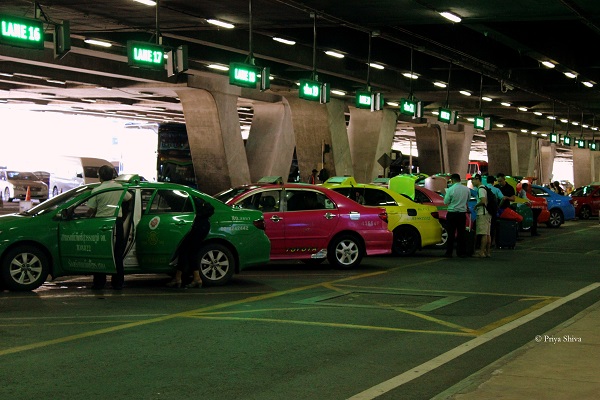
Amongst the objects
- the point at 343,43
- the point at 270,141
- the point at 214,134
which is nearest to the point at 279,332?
the point at 343,43

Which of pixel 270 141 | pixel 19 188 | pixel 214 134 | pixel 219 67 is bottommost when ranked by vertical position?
pixel 19 188

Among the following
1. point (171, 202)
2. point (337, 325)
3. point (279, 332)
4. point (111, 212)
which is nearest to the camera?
point (279, 332)

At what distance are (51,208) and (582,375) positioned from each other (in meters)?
8.70

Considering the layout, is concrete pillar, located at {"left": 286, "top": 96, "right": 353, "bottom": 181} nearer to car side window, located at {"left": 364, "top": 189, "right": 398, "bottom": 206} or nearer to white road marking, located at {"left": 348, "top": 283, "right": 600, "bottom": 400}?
car side window, located at {"left": 364, "top": 189, "right": 398, "bottom": 206}

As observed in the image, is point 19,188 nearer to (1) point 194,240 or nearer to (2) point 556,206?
(2) point 556,206

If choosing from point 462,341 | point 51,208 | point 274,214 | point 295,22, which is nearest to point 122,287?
point 51,208

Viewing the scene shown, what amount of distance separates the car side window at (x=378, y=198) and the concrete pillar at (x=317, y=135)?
79.0ft

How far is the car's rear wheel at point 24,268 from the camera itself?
43.3 feet

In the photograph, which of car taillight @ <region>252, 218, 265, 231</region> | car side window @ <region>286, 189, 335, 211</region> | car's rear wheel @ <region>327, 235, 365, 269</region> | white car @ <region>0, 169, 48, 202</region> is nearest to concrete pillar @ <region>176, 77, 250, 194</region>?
white car @ <region>0, 169, 48, 202</region>

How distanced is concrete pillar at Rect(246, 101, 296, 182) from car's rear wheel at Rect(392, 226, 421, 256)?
26962 millimetres

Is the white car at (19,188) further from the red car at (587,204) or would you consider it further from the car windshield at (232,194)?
the car windshield at (232,194)

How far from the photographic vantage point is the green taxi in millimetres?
13344

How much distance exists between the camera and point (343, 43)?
3080cm

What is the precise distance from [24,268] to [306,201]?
5798 mm
